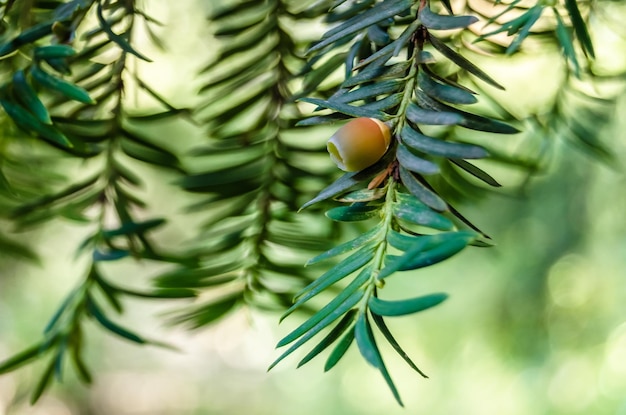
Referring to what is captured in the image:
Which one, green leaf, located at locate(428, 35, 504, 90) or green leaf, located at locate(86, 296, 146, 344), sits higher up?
green leaf, located at locate(428, 35, 504, 90)

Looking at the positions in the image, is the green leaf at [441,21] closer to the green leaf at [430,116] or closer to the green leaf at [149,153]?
the green leaf at [430,116]

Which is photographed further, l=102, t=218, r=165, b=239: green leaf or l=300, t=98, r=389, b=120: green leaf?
l=102, t=218, r=165, b=239: green leaf

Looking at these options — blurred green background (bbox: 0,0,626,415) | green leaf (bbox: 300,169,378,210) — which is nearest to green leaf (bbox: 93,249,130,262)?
green leaf (bbox: 300,169,378,210)

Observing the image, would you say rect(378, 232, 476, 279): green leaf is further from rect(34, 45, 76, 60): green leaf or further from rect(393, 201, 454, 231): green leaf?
rect(34, 45, 76, 60): green leaf

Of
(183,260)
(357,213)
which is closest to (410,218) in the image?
(357,213)

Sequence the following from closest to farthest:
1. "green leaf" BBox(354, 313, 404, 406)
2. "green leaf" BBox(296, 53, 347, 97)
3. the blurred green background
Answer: "green leaf" BBox(354, 313, 404, 406), "green leaf" BBox(296, 53, 347, 97), the blurred green background

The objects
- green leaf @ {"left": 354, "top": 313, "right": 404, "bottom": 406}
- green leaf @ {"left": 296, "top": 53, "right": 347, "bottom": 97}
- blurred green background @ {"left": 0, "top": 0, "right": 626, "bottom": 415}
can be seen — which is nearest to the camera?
green leaf @ {"left": 354, "top": 313, "right": 404, "bottom": 406}

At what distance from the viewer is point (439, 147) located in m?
0.12

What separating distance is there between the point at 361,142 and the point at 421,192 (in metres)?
0.02

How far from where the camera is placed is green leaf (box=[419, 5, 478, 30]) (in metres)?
0.13

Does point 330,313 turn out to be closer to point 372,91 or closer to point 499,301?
point 372,91

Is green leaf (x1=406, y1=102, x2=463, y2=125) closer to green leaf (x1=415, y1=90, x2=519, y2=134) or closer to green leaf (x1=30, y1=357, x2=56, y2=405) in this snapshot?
green leaf (x1=415, y1=90, x2=519, y2=134)

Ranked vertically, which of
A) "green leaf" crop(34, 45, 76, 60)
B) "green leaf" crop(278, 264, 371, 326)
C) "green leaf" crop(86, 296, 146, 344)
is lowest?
"green leaf" crop(86, 296, 146, 344)

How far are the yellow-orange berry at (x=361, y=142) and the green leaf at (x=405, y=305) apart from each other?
0.10 ft
